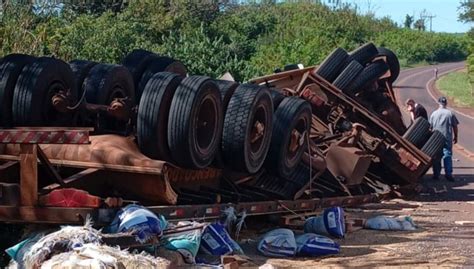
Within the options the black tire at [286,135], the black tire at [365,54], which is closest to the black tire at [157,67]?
the black tire at [286,135]

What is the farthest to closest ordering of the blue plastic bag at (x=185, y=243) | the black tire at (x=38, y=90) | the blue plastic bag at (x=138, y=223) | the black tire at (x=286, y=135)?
1. the black tire at (x=286, y=135)
2. the black tire at (x=38, y=90)
3. the blue plastic bag at (x=185, y=243)
4. the blue plastic bag at (x=138, y=223)

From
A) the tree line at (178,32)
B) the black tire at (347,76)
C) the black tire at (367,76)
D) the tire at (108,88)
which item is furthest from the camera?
the tree line at (178,32)

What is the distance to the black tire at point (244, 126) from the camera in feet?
29.9

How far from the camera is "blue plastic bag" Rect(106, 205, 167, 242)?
7.21 m

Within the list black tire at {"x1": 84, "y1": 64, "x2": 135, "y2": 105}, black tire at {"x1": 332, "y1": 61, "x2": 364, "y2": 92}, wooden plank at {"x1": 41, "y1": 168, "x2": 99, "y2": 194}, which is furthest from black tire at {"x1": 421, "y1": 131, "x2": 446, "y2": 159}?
wooden plank at {"x1": 41, "y1": 168, "x2": 99, "y2": 194}

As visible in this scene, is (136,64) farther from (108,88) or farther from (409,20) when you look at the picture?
(409,20)

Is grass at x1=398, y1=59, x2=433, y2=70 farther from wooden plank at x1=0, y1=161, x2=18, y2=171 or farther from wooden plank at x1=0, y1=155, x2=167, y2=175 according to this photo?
wooden plank at x1=0, y1=161, x2=18, y2=171

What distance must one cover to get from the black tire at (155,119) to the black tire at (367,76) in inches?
247

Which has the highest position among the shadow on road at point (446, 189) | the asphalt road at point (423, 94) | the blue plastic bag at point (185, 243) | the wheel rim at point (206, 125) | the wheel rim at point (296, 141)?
the wheel rim at point (206, 125)

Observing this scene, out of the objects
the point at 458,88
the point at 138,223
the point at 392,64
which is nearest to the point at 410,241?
the point at 138,223

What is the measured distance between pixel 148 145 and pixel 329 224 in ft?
8.58

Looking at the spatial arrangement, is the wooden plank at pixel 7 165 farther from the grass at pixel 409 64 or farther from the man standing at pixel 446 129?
the grass at pixel 409 64

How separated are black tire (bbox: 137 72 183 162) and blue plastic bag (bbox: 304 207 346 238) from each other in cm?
234

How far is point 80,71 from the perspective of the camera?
379 inches
